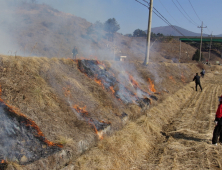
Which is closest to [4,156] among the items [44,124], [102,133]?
[44,124]

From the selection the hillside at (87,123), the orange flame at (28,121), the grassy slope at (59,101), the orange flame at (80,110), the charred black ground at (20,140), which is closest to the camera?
the charred black ground at (20,140)

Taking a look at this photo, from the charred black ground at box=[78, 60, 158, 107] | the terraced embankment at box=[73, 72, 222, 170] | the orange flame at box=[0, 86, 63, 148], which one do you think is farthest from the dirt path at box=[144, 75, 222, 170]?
the orange flame at box=[0, 86, 63, 148]

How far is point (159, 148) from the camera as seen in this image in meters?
6.18

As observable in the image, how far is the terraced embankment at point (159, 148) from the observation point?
492cm

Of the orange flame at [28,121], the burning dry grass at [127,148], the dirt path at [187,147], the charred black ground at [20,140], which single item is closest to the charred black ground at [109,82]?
the burning dry grass at [127,148]

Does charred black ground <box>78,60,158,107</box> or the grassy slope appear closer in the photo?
the grassy slope

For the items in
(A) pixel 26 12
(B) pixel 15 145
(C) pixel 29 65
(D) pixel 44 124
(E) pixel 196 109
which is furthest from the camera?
(A) pixel 26 12

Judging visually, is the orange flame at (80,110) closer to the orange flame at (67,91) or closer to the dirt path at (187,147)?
the orange flame at (67,91)

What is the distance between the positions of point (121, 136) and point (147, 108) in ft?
12.6

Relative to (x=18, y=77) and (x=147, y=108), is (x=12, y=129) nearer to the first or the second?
(x=18, y=77)

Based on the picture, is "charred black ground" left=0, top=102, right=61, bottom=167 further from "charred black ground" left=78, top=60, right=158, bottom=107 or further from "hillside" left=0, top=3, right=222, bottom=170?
"charred black ground" left=78, top=60, right=158, bottom=107

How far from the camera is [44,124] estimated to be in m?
4.90

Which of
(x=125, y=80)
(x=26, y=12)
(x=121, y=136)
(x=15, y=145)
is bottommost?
(x=121, y=136)

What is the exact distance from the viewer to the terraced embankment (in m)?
4.92
